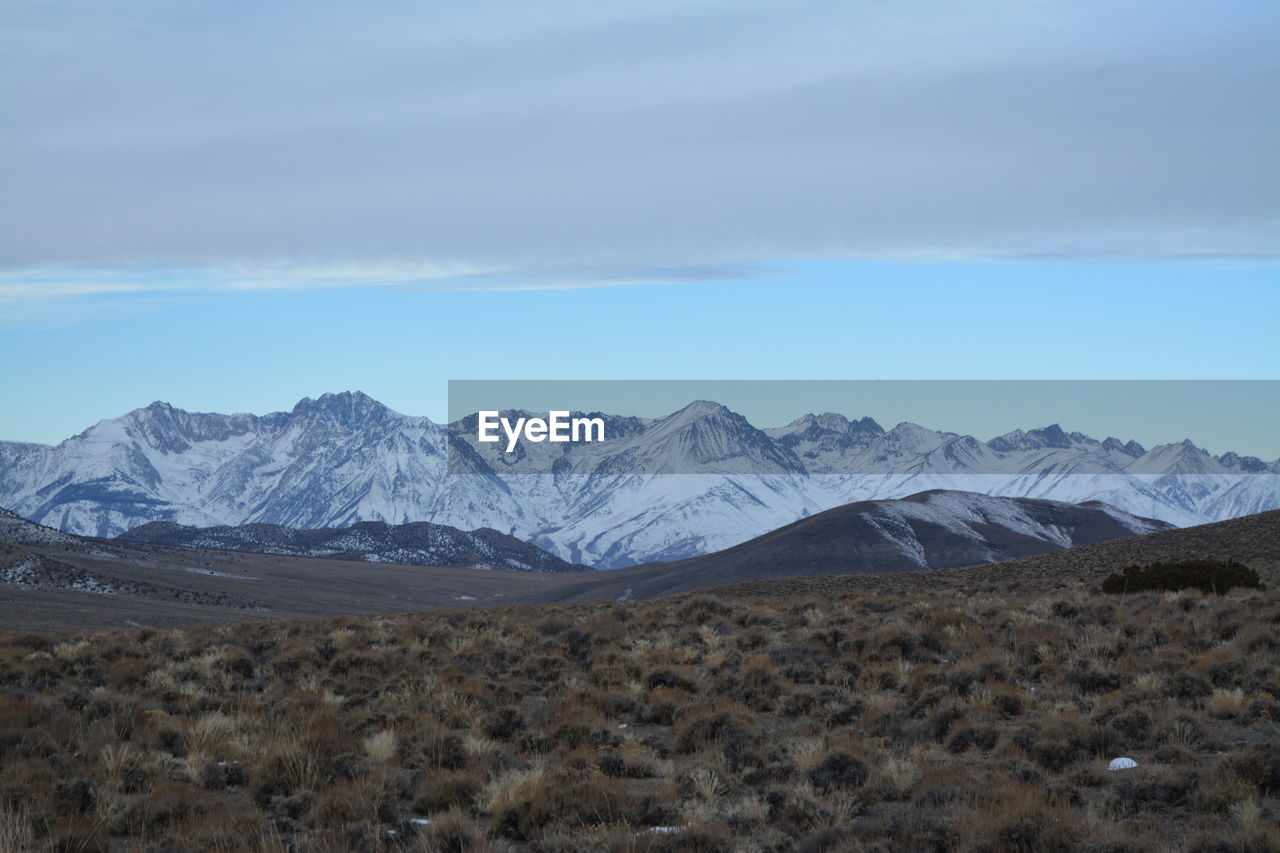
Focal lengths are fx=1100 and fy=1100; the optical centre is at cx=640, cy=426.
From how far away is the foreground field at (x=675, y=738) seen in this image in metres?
9.25

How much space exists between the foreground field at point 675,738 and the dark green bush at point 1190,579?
5737mm

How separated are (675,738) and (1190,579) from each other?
19114mm

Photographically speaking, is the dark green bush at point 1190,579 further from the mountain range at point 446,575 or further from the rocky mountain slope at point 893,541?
the rocky mountain slope at point 893,541

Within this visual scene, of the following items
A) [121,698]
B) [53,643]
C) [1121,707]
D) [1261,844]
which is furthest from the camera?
[53,643]

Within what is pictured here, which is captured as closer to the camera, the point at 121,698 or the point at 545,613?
the point at 121,698

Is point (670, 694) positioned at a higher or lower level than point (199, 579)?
higher

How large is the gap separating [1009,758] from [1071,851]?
2.85 metres

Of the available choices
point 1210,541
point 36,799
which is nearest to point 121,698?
point 36,799

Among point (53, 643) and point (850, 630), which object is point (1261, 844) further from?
point (53, 643)

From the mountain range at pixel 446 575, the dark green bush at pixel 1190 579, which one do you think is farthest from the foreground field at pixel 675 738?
the mountain range at pixel 446 575

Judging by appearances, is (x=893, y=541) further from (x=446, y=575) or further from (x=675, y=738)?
(x=675, y=738)

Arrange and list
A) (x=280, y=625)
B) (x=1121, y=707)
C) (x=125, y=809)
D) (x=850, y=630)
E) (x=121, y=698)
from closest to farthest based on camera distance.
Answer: (x=125, y=809) < (x=1121, y=707) < (x=121, y=698) < (x=850, y=630) < (x=280, y=625)

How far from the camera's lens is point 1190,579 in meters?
27.0

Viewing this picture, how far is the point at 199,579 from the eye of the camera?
367 feet
